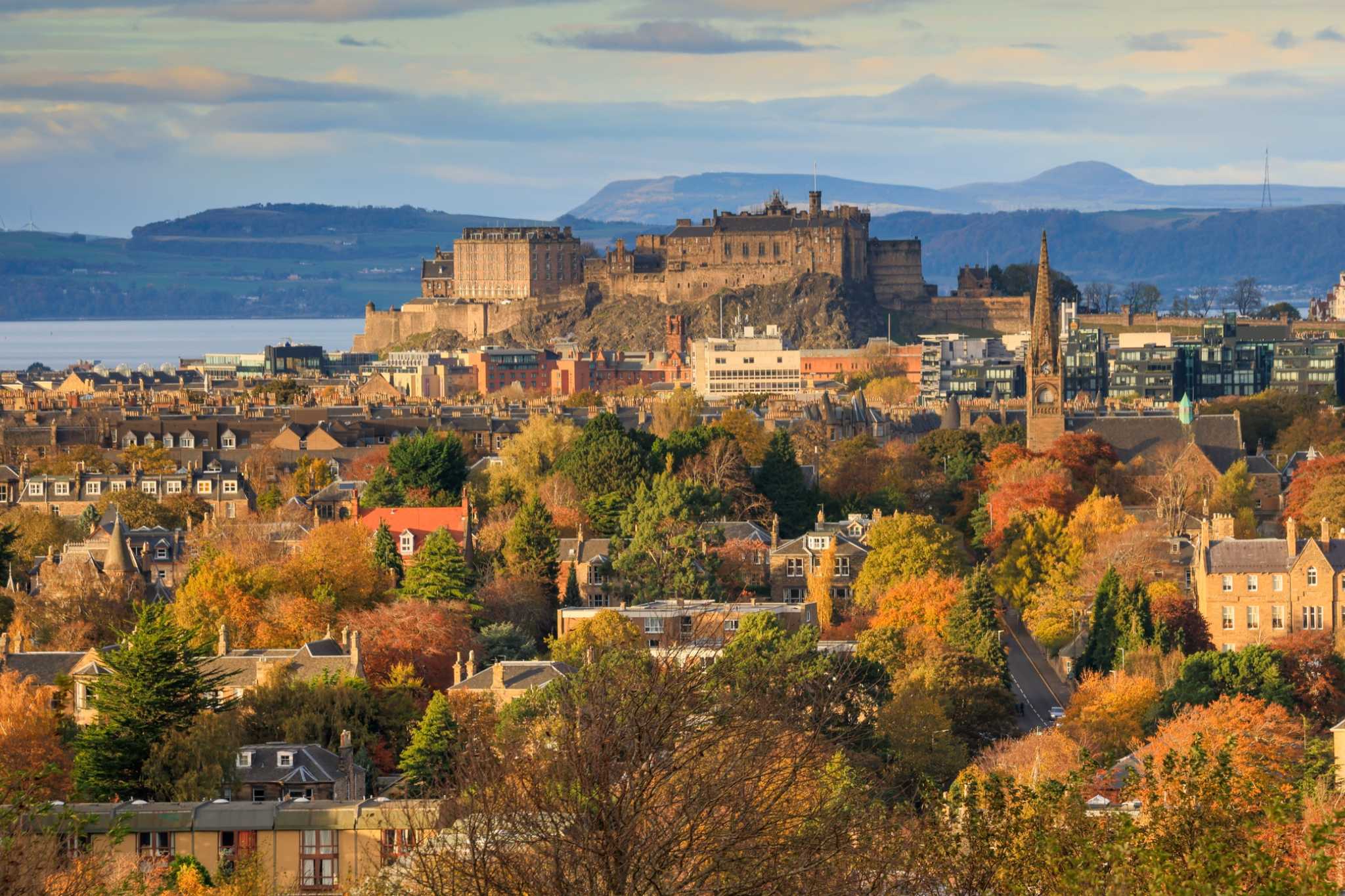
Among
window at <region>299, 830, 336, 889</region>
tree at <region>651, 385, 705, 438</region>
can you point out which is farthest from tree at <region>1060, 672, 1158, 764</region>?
tree at <region>651, 385, 705, 438</region>

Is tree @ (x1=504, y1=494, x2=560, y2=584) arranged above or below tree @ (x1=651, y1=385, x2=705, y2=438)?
below

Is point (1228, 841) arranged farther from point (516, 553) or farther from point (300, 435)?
point (300, 435)

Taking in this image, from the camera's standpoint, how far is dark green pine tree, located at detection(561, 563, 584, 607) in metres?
82.0

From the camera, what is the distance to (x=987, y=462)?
368 feet

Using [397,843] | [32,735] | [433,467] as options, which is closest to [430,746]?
[32,735]

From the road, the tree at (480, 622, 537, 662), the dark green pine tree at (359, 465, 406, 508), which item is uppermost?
the dark green pine tree at (359, 465, 406, 508)

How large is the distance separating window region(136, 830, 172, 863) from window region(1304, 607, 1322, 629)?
38.2m

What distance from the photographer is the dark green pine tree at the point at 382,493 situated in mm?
100500

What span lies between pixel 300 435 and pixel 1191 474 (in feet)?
141

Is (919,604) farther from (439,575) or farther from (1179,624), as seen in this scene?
(439,575)

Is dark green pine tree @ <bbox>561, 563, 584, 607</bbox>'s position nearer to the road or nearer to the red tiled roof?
the red tiled roof

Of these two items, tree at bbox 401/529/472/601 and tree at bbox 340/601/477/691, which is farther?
tree at bbox 401/529/472/601

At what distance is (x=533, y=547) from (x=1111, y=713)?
23846 millimetres

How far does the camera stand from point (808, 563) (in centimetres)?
8788
